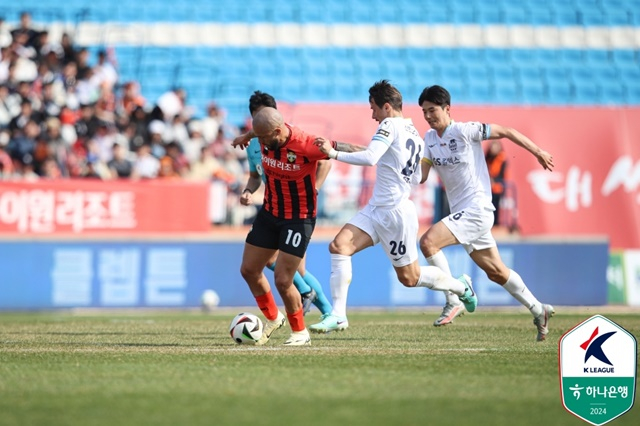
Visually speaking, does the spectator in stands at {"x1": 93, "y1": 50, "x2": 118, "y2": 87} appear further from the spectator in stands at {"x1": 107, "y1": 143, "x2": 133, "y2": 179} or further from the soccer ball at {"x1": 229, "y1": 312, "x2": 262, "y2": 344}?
the soccer ball at {"x1": 229, "y1": 312, "x2": 262, "y2": 344}

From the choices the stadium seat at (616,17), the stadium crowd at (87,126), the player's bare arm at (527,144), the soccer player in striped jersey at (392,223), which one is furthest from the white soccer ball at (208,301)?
the stadium seat at (616,17)

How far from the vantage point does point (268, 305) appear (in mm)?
11211

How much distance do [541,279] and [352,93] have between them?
8298 mm

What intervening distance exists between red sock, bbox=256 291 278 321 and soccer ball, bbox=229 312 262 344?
1.11ft

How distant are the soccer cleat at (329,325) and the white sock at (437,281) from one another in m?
0.90

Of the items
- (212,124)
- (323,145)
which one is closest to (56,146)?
(212,124)

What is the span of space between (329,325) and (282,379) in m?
3.01

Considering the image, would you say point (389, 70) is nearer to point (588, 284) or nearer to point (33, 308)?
point (588, 284)

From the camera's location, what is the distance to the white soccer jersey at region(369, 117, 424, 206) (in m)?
11.2

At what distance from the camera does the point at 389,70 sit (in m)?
26.1

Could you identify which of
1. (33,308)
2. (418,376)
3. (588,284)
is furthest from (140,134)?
(418,376)

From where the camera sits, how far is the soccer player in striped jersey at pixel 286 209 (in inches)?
398

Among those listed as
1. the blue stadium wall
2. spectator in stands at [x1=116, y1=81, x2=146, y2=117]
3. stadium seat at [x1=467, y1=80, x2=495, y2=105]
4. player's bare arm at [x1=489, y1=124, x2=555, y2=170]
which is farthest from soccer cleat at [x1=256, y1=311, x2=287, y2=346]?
stadium seat at [x1=467, y1=80, x2=495, y2=105]

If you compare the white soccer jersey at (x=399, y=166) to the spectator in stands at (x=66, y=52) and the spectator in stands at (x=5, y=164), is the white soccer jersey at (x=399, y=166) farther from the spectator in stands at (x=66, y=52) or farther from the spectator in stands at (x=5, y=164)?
the spectator in stands at (x=66, y=52)
